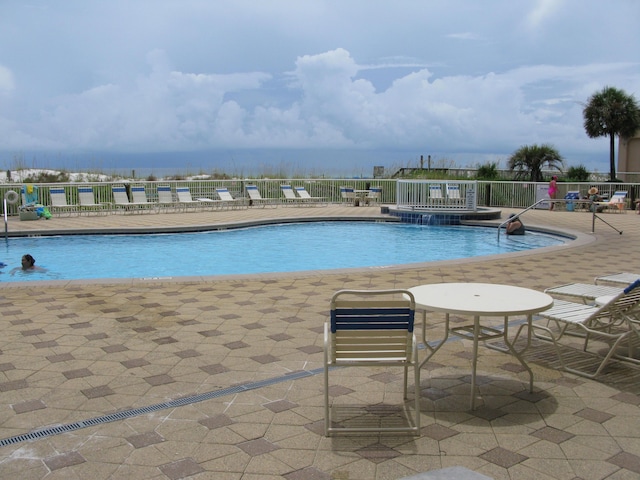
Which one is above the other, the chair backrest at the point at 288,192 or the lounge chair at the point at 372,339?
the chair backrest at the point at 288,192

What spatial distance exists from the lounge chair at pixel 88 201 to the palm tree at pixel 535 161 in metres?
19.0

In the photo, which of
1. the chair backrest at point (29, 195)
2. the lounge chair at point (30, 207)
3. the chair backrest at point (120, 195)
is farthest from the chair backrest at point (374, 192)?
the chair backrest at point (29, 195)

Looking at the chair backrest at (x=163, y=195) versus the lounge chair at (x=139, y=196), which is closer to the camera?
the lounge chair at (x=139, y=196)

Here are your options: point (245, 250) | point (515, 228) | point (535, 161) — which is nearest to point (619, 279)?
point (245, 250)

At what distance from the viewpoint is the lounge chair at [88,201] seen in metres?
16.9

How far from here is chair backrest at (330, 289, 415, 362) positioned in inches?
122

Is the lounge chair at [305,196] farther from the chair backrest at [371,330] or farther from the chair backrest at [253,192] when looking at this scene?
the chair backrest at [371,330]

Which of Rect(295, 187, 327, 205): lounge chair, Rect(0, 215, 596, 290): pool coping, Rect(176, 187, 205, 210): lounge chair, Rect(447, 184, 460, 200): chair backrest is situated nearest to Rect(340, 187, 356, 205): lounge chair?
Rect(295, 187, 327, 205): lounge chair

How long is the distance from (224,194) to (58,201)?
4.92 meters

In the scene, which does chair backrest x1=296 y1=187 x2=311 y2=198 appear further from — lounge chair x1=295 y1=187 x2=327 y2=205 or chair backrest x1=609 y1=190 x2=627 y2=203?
chair backrest x1=609 y1=190 x2=627 y2=203

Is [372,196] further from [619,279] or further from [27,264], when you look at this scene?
[619,279]

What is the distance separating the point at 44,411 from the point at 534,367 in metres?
3.16

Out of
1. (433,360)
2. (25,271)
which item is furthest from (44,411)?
(25,271)

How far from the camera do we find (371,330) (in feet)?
10.3
